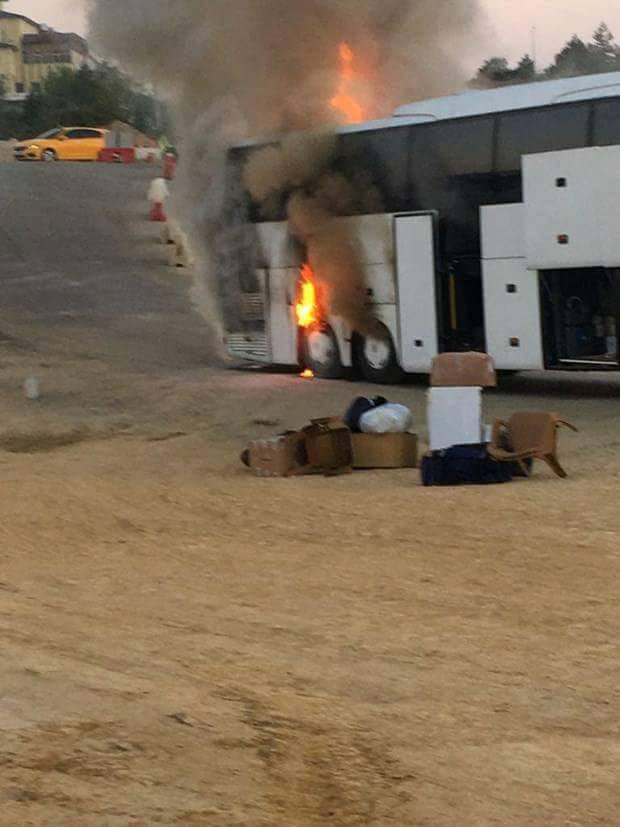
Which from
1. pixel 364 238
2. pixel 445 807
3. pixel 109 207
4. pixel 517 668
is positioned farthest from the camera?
pixel 109 207

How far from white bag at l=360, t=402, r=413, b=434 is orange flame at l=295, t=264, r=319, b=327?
7716 millimetres

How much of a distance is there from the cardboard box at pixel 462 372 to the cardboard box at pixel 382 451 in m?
0.59

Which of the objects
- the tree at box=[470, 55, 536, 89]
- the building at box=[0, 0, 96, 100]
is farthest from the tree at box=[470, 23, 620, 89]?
the building at box=[0, 0, 96, 100]

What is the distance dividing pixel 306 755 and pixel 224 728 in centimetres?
42

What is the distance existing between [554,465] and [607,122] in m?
5.83

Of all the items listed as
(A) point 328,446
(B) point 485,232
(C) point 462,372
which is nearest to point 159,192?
(B) point 485,232

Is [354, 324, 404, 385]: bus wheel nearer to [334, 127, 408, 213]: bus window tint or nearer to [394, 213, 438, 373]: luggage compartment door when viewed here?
[394, 213, 438, 373]: luggage compartment door

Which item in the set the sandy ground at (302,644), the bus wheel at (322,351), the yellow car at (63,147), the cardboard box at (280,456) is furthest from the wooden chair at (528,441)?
the yellow car at (63,147)

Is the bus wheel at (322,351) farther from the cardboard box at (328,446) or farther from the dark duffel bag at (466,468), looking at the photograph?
the dark duffel bag at (466,468)

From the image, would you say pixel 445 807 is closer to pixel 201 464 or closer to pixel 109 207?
pixel 201 464

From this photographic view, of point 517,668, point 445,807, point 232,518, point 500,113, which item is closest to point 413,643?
point 517,668

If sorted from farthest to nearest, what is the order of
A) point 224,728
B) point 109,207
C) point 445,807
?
point 109,207 < point 224,728 < point 445,807

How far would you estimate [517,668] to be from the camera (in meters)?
6.32

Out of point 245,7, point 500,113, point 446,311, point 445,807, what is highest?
point 245,7
